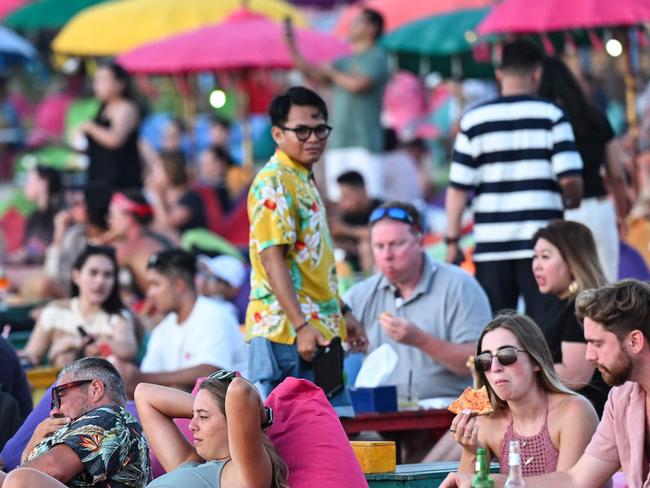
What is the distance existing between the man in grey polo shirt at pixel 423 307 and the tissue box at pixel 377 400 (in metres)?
0.36

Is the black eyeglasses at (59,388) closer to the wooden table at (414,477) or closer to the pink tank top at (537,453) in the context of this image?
the wooden table at (414,477)

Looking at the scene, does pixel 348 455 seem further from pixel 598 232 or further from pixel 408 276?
pixel 598 232

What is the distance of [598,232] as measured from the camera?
394 inches

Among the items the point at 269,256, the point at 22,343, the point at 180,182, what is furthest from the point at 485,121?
the point at 180,182

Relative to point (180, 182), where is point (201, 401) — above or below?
below

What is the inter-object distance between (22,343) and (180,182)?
3941 mm

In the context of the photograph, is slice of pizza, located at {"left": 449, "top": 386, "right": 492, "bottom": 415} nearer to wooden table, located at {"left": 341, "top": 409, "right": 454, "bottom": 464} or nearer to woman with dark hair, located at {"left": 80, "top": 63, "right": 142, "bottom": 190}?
wooden table, located at {"left": 341, "top": 409, "right": 454, "bottom": 464}

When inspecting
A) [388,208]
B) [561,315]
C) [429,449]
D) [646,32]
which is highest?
[646,32]

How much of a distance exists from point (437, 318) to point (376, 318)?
0.35m

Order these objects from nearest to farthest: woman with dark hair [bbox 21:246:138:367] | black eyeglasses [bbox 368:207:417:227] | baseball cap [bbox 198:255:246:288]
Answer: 1. black eyeglasses [bbox 368:207:417:227]
2. woman with dark hair [bbox 21:246:138:367]
3. baseball cap [bbox 198:255:246:288]

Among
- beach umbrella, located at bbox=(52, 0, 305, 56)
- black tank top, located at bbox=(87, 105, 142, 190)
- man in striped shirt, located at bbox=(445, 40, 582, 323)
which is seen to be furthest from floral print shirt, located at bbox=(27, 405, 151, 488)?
beach umbrella, located at bbox=(52, 0, 305, 56)

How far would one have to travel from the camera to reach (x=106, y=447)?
21.3ft

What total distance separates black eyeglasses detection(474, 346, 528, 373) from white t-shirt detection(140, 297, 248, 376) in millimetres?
3092

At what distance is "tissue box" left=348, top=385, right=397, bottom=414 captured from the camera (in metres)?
7.86
